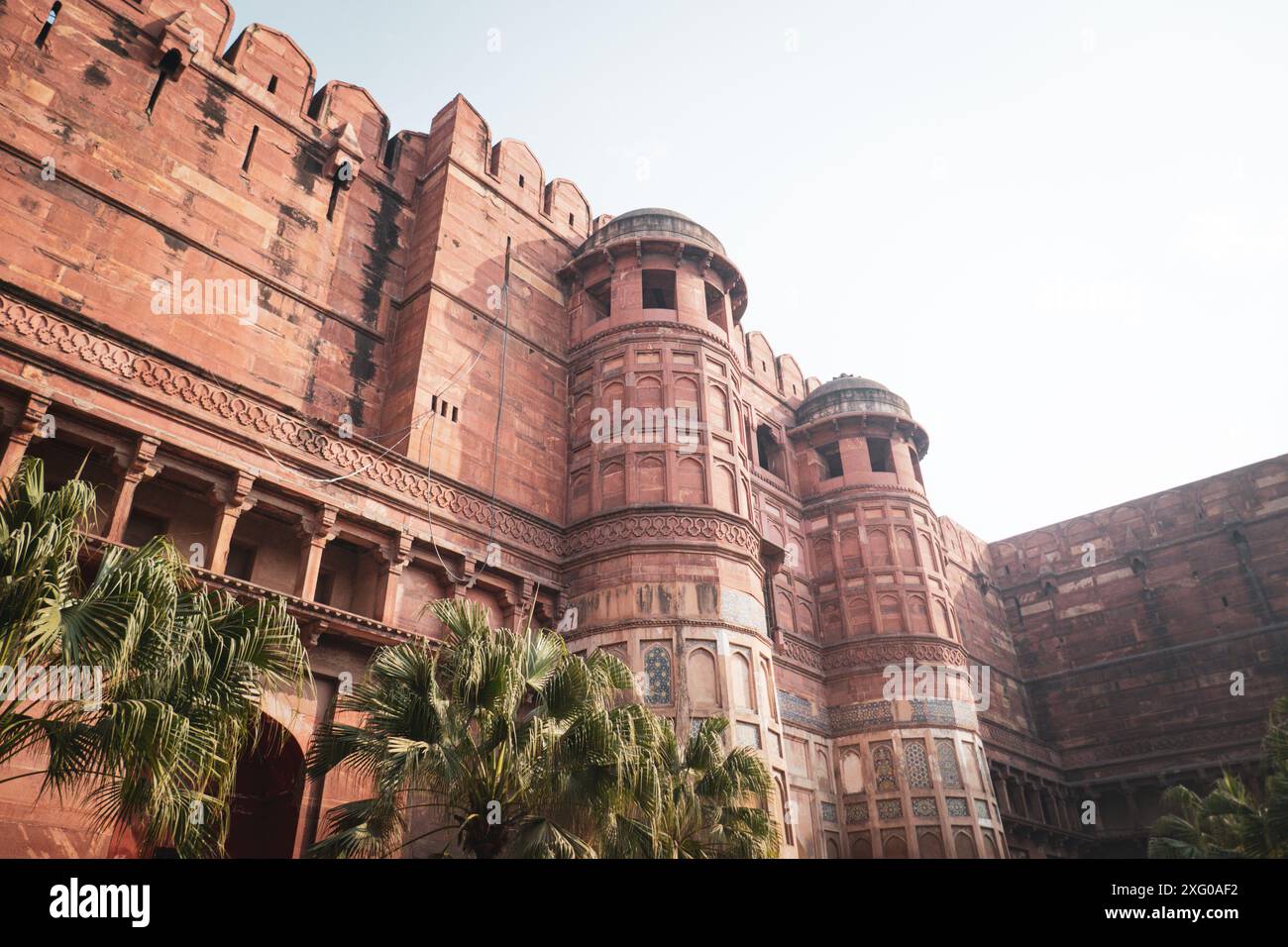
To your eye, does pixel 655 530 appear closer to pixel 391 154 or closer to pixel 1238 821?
pixel 391 154

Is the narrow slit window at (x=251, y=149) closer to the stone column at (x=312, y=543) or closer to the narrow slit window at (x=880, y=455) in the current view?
the stone column at (x=312, y=543)

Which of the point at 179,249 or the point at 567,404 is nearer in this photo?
the point at 179,249

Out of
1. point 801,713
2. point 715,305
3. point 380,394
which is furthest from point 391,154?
point 801,713

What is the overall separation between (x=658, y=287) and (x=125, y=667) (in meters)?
17.3

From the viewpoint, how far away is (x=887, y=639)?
78.0ft

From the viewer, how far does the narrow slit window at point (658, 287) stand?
21.7 meters

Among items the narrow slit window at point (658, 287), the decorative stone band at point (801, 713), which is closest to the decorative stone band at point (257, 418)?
the narrow slit window at point (658, 287)

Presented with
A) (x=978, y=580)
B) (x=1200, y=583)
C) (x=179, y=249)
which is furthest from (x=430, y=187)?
(x=1200, y=583)

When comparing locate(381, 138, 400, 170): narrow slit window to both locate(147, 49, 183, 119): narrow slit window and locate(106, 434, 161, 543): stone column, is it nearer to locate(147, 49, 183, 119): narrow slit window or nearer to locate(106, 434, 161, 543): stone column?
locate(147, 49, 183, 119): narrow slit window

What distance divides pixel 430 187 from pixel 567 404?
585cm

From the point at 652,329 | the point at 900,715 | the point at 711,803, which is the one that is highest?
the point at 652,329

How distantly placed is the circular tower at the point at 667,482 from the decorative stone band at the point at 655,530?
28mm
